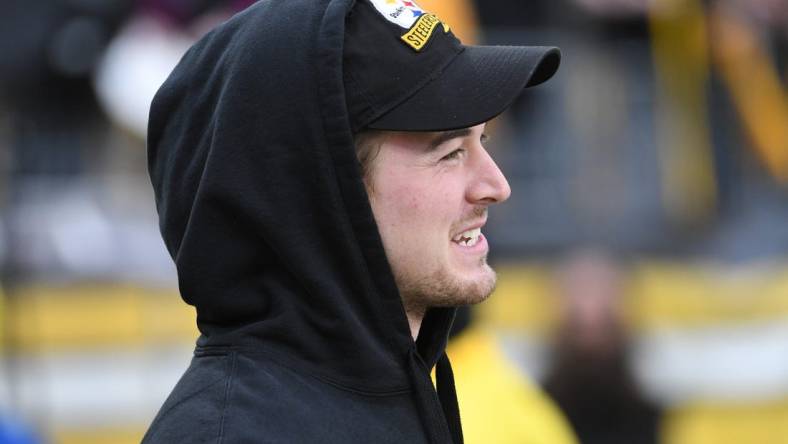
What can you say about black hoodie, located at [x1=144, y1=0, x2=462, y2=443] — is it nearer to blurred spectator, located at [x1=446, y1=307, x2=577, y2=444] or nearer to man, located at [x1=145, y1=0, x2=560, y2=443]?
man, located at [x1=145, y1=0, x2=560, y2=443]

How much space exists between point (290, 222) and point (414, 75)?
1.05ft

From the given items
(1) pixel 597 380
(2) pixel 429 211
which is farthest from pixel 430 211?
(1) pixel 597 380

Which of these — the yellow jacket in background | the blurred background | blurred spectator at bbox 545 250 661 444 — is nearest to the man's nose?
the yellow jacket in background

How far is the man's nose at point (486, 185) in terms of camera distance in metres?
2.44

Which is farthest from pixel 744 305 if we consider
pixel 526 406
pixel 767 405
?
pixel 526 406

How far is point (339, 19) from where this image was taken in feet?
7.48

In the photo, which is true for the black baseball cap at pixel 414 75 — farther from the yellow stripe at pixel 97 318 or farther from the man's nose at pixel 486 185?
the yellow stripe at pixel 97 318

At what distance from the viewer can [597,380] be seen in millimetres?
5395

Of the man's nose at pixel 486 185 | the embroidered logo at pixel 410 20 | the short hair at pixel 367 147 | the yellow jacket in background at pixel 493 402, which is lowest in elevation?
the yellow jacket in background at pixel 493 402

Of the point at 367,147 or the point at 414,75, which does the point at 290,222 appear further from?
the point at 414,75

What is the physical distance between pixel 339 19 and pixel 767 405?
575 centimetres

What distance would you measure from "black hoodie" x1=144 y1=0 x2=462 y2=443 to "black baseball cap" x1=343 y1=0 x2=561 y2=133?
5 cm

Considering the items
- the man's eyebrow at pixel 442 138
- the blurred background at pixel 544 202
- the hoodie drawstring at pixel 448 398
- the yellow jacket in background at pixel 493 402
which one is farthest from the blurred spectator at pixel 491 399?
the blurred background at pixel 544 202

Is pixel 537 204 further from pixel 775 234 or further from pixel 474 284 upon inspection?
pixel 474 284
